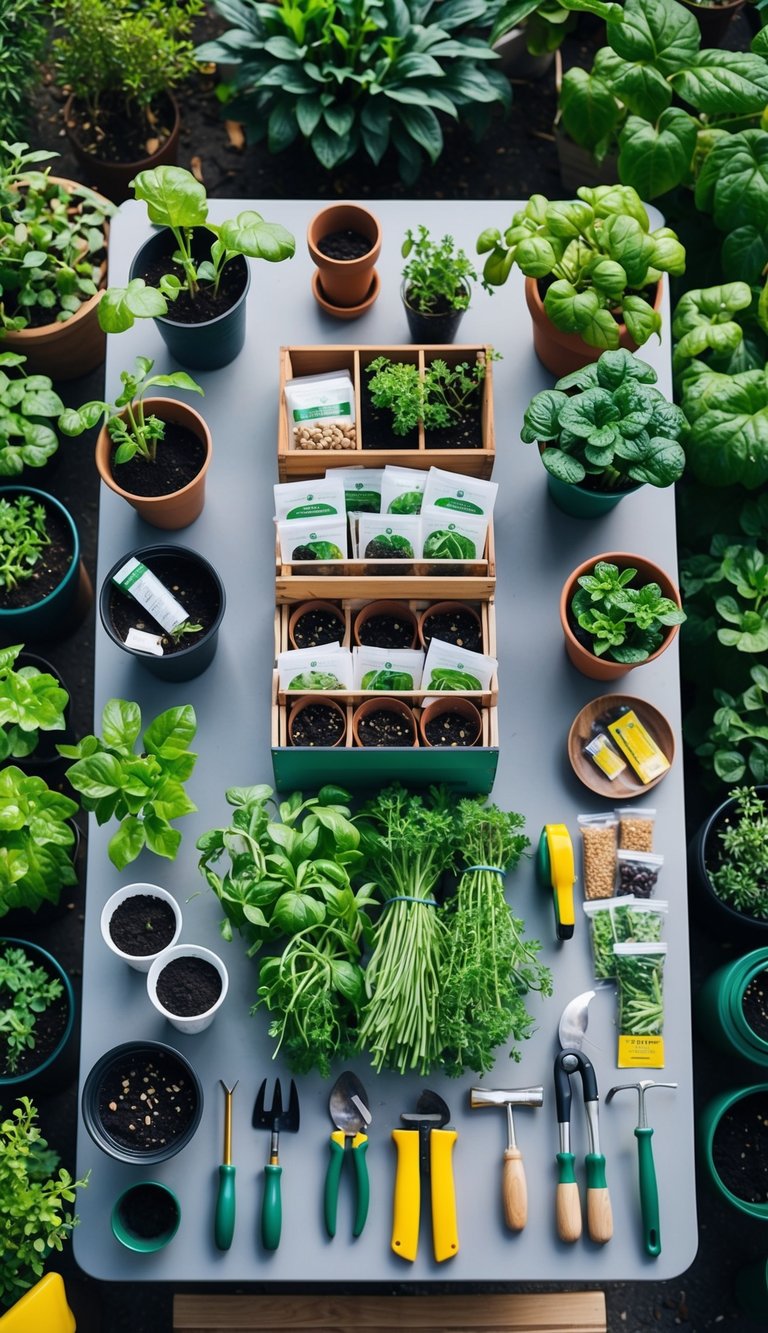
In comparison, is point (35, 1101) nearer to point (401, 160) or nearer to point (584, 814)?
point (584, 814)

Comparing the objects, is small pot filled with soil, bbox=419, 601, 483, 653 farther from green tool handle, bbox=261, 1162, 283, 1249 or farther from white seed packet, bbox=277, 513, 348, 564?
green tool handle, bbox=261, 1162, 283, 1249

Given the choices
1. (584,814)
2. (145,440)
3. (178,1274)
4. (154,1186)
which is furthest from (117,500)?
(178,1274)

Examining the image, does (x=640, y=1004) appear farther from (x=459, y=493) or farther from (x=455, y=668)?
(x=459, y=493)

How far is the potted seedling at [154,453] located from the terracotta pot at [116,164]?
3.36 feet

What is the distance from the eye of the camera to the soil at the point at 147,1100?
210cm

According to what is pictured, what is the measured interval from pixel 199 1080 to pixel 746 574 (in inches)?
61.7

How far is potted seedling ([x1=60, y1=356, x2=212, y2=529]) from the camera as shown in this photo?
2.30 meters

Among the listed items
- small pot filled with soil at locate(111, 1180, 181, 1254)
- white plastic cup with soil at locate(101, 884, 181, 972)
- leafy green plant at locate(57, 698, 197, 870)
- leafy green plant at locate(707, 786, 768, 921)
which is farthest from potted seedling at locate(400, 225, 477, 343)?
small pot filled with soil at locate(111, 1180, 181, 1254)

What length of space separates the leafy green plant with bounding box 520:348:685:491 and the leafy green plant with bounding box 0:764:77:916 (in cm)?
116

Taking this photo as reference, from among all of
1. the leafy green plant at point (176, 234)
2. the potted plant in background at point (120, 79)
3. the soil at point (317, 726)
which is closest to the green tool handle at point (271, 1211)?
the soil at point (317, 726)

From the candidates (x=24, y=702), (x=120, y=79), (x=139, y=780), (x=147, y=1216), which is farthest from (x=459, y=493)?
(x=120, y=79)

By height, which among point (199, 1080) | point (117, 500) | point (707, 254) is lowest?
point (199, 1080)

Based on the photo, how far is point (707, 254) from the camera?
2.82m

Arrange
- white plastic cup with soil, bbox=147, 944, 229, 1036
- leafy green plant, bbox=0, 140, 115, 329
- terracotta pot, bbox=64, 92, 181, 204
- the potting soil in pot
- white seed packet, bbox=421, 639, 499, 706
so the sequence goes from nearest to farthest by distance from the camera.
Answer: white plastic cup with soil, bbox=147, 944, 229, 1036 < white seed packet, bbox=421, 639, 499, 706 < the potting soil in pot < leafy green plant, bbox=0, 140, 115, 329 < terracotta pot, bbox=64, 92, 181, 204
